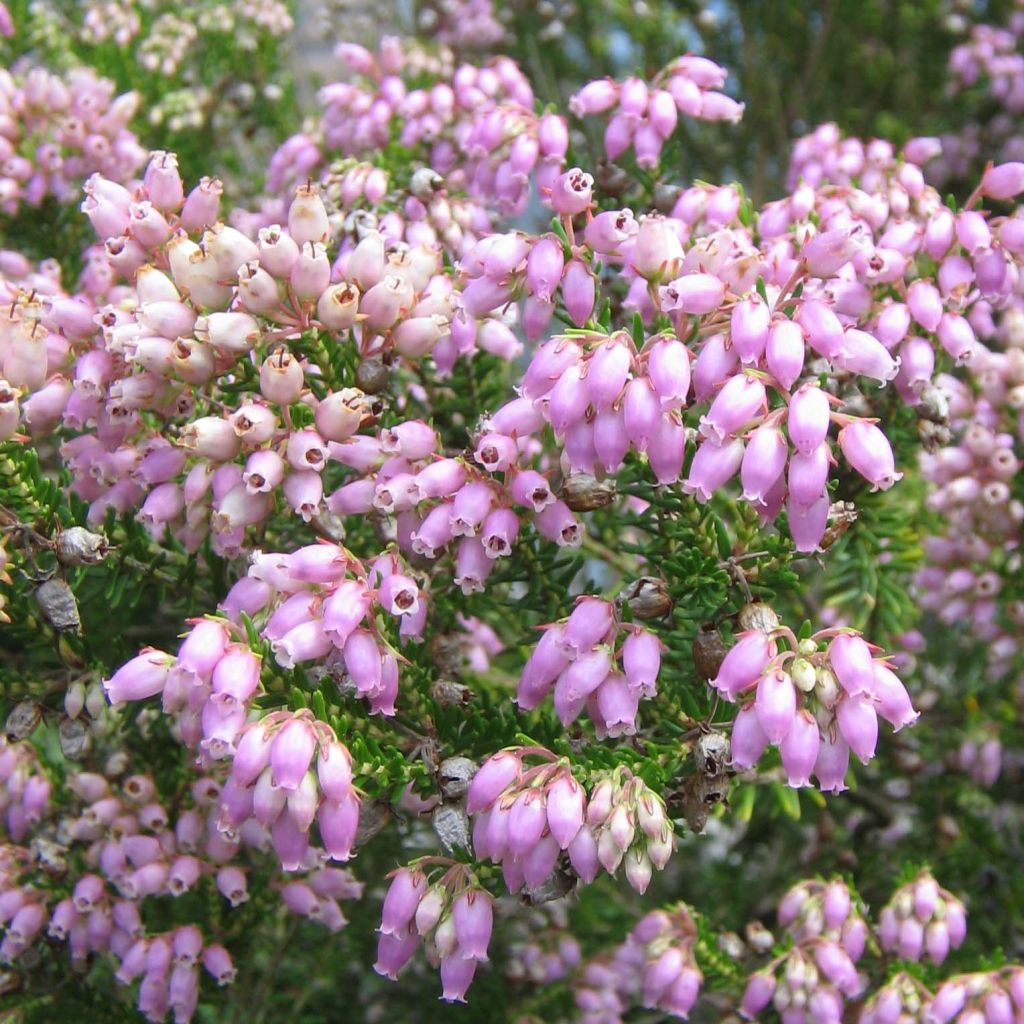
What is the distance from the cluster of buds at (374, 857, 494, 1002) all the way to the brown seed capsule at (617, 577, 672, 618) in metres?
0.49

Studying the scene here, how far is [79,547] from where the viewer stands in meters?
1.85

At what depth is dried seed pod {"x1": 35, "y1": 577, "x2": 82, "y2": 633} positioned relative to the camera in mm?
1862

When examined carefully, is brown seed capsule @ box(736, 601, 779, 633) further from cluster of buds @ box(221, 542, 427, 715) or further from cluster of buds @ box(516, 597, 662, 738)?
cluster of buds @ box(221, 542, 427, 715)

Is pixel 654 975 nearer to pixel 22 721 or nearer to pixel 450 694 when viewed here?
pixel 450 694

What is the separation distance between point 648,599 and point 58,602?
98 cm

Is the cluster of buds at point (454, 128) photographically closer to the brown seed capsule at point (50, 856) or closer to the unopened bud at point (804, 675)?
the unopened bud at point (804, 675)

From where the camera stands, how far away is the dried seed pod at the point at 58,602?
6.11ft

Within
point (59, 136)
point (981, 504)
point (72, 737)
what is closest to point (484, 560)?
point (72, 737)

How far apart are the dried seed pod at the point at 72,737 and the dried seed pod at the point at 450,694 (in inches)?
25.8

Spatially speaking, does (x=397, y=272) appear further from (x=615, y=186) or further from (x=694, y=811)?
(x=694, y=811)

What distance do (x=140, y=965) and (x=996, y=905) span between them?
2.35m

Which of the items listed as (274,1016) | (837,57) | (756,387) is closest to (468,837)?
(756,387)

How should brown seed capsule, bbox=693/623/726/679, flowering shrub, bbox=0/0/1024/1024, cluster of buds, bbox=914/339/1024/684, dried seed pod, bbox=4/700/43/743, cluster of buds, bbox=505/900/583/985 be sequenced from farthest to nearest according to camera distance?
cluster of buds, bbox=505/900/583/985
cluster of buds, bbox=914/339/1024/684
dried seed pod, bbox=4/700/43/743
brown seed capsule, bbox=693/623/726/679
flowering shrub, bbox=0/0/1024/1024

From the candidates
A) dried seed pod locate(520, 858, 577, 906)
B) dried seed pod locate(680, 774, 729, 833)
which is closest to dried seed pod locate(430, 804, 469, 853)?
dried seed pod locate(520, 858, 577, 906)
